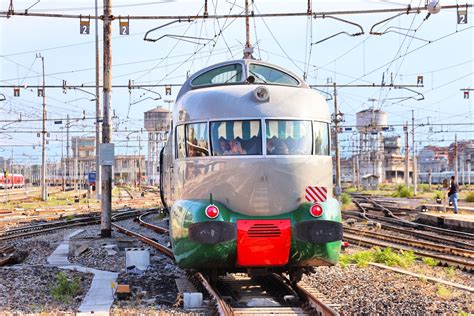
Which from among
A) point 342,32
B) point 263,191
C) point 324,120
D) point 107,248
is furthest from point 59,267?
point 342,32

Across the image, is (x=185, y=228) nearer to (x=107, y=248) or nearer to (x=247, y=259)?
(x=247, y=259)

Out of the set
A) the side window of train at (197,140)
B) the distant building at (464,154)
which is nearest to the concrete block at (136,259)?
the side window of train at (197,140)

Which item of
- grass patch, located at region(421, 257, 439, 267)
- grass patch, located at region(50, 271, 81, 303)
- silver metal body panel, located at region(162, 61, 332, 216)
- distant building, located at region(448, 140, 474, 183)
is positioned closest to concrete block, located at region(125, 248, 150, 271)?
grass patch, located at region(50, 271, 81, 303)

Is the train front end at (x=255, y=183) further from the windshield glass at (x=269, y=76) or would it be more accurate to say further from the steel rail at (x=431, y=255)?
the steel rail at (x=431, y=255)

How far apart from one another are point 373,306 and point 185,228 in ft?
10.0

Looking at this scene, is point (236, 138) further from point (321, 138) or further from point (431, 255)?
point (431, 255)

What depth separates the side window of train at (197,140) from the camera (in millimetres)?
10305

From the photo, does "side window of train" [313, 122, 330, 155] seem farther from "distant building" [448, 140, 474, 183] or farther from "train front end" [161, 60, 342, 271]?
"distant building" [448, 140, 474, 183]

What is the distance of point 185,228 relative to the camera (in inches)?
393

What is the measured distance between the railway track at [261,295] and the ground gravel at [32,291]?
6.80 ft

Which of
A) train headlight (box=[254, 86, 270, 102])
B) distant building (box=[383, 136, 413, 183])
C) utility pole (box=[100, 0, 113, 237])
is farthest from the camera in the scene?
distant building (box=[383, 136, 413, 183])

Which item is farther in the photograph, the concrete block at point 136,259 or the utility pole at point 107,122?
the utility pole at point 107,122

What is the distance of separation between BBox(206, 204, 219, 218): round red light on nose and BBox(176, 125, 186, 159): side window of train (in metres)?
1.37

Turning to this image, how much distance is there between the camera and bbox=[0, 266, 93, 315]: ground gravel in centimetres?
911
